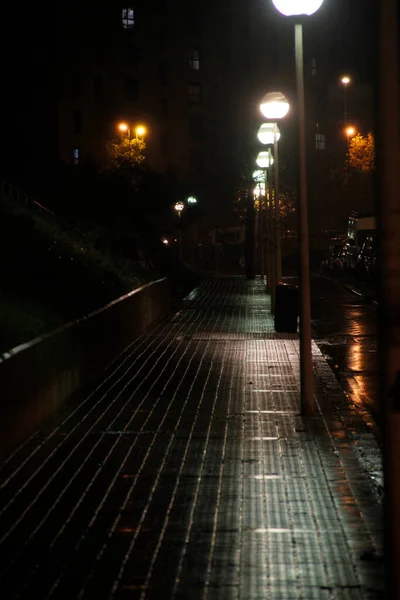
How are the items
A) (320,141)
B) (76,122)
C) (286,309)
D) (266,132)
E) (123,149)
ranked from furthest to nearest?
1. (76,122)
2. (320,141)
3. (123,149)
4. (266,132)
5. (286,309)

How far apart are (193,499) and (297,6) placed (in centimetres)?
534

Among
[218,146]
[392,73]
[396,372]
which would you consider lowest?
[396,372]

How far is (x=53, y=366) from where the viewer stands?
40.1 feet

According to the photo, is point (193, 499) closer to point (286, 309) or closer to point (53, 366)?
point (53, 366)

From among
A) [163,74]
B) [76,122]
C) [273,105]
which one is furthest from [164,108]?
[273,105]

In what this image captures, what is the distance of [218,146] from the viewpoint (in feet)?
310

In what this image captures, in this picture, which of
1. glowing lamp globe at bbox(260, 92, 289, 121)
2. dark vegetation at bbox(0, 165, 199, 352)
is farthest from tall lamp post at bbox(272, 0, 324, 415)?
glowing lamp globe at bbox(260, 92, 289, 121)

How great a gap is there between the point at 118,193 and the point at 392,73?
1437 inches

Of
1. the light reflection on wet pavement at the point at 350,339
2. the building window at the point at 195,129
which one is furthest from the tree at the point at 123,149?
the light reflection on wet pavement at the point at 350,339

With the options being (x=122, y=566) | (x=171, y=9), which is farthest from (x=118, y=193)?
(x=171, y=9)

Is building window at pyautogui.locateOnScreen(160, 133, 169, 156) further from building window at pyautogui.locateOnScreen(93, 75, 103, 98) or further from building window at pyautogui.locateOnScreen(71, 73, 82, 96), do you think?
building window at pyautogui.locateOnScreen(71, 73, 82, 96)

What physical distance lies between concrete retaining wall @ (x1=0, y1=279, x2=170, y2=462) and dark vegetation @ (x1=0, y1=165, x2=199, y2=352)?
0.30m

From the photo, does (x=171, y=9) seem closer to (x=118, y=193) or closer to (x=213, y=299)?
(x=118, y=193)

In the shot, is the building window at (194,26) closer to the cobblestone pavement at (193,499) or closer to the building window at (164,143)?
the building window at (164,143)
